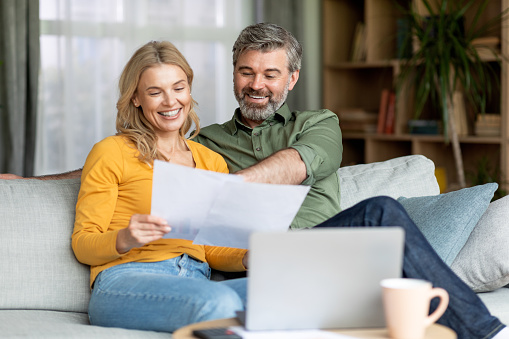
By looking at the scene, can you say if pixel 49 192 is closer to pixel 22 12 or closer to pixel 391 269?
pixel 391 269

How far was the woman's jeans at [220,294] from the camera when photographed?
56.2 inches

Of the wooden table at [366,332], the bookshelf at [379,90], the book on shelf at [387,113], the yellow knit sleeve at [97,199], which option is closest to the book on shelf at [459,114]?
the bookshelf at [379,90]

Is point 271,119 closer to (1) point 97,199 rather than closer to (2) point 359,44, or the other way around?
(1) point 97,199

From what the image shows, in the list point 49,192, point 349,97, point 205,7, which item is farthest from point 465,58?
point 49,192

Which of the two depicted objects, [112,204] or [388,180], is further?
[388,180]

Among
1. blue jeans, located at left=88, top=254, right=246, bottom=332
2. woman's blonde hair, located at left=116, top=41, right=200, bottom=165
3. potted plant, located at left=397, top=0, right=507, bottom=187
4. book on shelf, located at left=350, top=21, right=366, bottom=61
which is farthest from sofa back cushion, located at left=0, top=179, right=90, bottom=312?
book on shelf, located at left=350, top=21, right=366, bottom=61

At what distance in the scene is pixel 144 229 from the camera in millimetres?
1487

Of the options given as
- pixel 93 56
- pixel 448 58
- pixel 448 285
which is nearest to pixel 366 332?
pixel 448 285

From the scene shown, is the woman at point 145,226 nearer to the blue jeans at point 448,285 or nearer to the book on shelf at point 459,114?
the blue jeans at point 448,285

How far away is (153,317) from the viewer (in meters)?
1.54

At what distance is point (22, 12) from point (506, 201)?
3.01 metres

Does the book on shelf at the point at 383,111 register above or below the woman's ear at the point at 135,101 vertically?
below

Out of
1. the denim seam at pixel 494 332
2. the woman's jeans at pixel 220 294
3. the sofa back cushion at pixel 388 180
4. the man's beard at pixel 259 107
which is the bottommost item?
the denim seam at pixel 494 332

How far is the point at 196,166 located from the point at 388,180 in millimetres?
732
